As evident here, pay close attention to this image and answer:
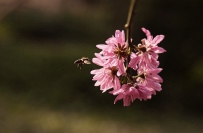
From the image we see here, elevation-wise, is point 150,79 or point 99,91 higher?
point 99,91

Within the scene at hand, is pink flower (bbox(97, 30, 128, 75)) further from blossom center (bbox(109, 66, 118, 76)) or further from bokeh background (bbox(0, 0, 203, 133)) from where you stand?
bokeh background (bbox(0, 0, 203, 133))

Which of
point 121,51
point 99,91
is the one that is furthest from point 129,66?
point 99,91

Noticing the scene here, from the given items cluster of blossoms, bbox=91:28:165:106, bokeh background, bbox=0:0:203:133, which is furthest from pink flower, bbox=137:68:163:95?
bokeh background, bbox=0:0:203:133

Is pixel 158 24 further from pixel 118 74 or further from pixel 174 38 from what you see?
pixel 118 74

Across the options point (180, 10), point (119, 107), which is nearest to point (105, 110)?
point (119, 107)

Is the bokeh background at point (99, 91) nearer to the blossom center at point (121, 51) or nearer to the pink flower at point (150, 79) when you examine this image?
the pink flower at point (150, 79)

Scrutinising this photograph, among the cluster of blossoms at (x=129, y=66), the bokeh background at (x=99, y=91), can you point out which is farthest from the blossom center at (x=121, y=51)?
the bokeh background at (x=99, y=91)

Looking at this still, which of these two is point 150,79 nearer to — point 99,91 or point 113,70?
point 113,70
